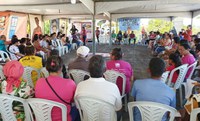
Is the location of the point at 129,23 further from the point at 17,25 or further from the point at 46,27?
the point at 17,25

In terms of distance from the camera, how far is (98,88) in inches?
79.9

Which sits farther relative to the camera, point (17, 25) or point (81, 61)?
point (17, 25)

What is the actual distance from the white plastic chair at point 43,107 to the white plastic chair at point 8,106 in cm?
11

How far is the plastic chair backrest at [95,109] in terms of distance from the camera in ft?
6.26

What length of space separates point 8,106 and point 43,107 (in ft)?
1.30

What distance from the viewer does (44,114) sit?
193 centimetres

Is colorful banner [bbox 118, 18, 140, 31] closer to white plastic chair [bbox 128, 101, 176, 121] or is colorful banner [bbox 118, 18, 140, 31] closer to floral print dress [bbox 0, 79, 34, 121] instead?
floral print dress [bbox 0, 79, 34, 121]

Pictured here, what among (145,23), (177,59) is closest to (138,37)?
(145,23)

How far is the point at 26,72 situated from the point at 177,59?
99.1 inches

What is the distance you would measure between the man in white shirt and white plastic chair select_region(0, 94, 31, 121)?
0.50 meters

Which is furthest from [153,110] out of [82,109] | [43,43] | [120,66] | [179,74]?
[43,43]

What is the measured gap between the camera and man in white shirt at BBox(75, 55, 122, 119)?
202 cm

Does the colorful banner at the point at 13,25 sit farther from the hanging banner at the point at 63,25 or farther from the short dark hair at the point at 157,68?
the short dark hair at the point at 157,68

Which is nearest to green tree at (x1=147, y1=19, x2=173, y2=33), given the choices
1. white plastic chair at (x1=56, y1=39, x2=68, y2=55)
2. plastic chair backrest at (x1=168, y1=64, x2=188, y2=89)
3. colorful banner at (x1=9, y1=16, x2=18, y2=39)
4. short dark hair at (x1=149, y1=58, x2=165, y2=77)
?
white plastic chair at (x1=56, y1=39, x2=68, y2=55)
